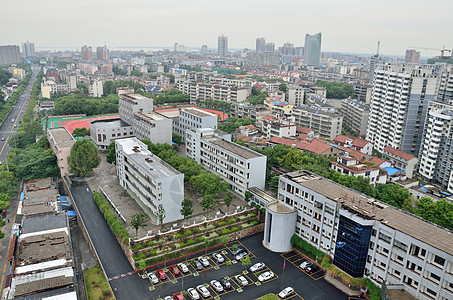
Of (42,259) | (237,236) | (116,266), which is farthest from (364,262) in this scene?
(42,259)

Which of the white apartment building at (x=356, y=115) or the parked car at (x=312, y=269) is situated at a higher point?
the white apartment building at (x=356, y=115)

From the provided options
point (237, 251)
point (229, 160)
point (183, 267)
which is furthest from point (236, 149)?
point (183, 267)

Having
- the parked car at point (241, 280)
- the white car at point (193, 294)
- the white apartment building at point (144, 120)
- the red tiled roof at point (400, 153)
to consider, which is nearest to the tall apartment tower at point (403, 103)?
the red tiled roof at point (400, 153)

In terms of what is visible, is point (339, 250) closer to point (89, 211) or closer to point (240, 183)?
point (240, 183)

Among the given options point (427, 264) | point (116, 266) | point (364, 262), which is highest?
point (427, 264)

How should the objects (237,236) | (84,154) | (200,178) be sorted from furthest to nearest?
(84,154) < (200,178) < (237,236)

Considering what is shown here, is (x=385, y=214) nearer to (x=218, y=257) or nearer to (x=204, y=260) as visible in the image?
(x=218, y=257)

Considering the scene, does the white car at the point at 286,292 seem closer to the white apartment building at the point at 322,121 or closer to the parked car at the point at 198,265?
the parked car at the point at 198,265
